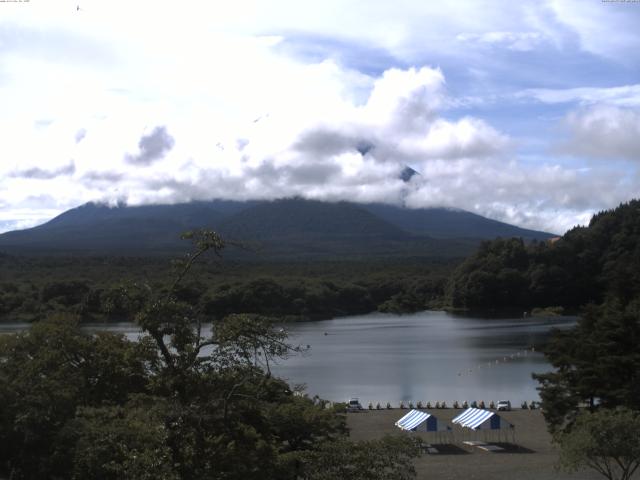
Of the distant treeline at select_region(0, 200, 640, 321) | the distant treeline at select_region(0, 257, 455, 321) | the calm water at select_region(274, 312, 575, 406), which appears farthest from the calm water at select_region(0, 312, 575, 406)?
the distant treeline at select_region(0, 200, 640, 321)

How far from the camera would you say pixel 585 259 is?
60.8 metres

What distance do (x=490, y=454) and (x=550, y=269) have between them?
4584 centimetres

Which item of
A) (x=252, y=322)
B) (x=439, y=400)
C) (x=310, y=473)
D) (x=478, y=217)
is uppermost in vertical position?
(x=478, y=217)

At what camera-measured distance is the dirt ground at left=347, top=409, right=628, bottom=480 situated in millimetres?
13539

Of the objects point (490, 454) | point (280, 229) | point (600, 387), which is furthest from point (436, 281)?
point (280, 229)

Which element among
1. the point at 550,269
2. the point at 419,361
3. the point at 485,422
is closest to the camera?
the point at 485,422

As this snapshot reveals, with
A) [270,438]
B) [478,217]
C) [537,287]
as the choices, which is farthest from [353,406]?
[478,217]

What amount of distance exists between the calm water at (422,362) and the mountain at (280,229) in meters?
47.1

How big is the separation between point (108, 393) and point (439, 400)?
56.3ft

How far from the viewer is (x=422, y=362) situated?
32.0 metres

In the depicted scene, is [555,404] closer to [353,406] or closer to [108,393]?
[353,406]

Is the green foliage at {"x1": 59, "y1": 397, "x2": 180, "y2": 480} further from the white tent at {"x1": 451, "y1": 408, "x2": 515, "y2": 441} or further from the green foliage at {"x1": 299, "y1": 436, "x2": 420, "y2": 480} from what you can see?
the white tent at {"x1": 451, "y1": 408, "x2": 515, "y2": 441}

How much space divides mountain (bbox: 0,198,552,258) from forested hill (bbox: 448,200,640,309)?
33.8 m

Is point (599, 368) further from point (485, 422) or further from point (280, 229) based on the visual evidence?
point (280, 229)
